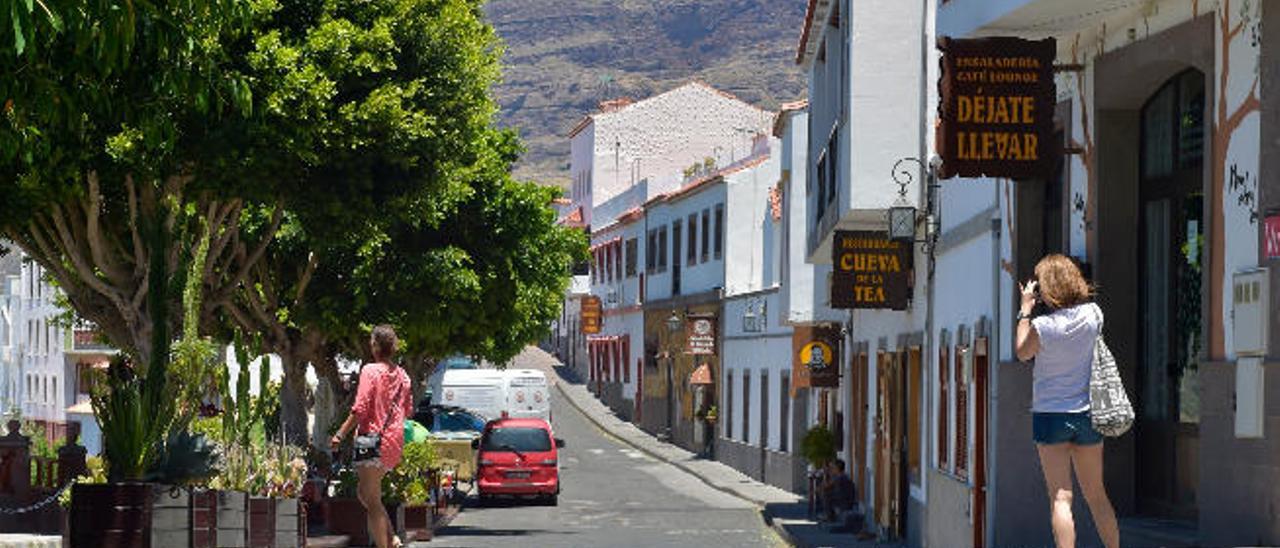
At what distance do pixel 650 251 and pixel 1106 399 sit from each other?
61.7 metres

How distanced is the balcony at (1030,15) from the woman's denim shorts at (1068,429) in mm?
4543

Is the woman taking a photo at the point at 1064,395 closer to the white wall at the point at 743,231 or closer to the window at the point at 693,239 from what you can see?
the white wall at the point at 743,231

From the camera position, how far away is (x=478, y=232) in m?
38.2

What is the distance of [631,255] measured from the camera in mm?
77250

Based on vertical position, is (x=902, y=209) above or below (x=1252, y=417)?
above

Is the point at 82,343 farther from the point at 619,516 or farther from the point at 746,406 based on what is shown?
the point at 619,516

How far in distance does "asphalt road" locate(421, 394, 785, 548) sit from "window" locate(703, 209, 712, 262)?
6.15m

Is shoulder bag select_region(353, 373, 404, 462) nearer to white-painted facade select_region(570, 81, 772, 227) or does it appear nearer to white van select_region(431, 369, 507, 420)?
white van select_region(431, 369, 507, 420)

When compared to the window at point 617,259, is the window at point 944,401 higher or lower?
lower

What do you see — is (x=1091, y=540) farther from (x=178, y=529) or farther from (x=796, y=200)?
(x=796, y=200)

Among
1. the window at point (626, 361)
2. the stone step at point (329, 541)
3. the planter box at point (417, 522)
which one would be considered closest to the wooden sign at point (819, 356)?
the planter box at point (417, 522)

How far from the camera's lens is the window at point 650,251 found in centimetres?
7169

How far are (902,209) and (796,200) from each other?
1936 centimetres

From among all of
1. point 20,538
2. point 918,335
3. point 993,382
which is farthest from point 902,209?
point 20,538
